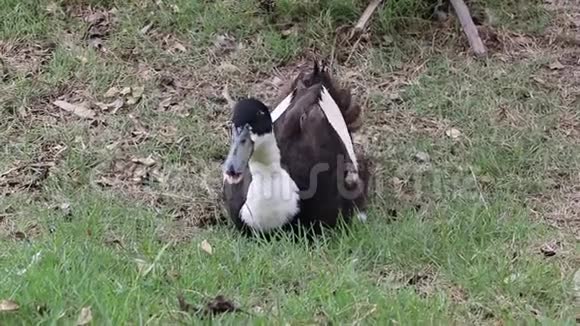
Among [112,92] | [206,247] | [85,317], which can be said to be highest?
[85,317]

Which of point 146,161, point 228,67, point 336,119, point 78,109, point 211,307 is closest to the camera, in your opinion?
point 211,307

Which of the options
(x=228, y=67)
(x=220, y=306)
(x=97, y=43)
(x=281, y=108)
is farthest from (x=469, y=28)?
(x=220, y=306)

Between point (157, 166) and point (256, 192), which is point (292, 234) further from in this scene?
point (157, 166)

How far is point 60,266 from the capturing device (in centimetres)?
366

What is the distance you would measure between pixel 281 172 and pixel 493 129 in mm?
1681

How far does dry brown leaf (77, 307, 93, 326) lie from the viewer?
10.3 ft

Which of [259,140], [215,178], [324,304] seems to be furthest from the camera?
[215,178]

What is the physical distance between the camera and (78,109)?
233 inches

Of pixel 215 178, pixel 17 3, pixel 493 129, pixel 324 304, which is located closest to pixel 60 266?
pixel 324 304

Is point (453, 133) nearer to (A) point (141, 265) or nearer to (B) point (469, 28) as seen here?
(B) point (469, 28)

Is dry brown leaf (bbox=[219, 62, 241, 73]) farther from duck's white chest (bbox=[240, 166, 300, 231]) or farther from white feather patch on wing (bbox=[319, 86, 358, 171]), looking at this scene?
duck's white chest (bbox=[240, 166, 300, 231])

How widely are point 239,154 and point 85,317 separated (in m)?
1.22

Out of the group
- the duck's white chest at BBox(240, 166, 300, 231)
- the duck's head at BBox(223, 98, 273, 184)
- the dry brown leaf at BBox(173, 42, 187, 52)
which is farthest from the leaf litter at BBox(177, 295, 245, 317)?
the dry brown leaf at BBox(173, 42, 187, 52)

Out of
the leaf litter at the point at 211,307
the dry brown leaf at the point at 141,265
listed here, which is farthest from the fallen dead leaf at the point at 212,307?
the dry brown leaf at the point at 141,265
